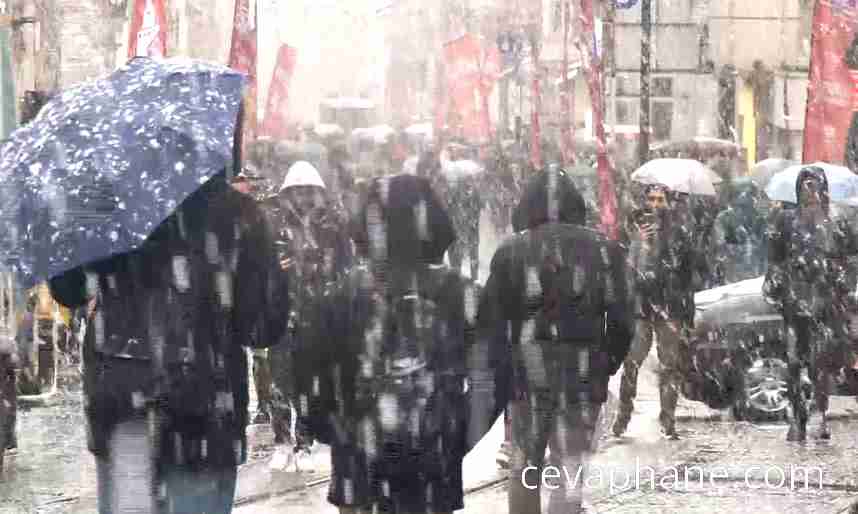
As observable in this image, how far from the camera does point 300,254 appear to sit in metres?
10.8

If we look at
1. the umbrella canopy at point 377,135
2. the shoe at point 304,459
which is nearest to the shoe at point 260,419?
the shoe at point 304,459

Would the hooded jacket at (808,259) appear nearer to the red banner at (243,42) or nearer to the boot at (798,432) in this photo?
the boot at (798,432)

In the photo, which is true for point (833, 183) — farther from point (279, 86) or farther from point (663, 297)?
point (279, 86)

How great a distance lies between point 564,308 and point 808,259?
4.81 m

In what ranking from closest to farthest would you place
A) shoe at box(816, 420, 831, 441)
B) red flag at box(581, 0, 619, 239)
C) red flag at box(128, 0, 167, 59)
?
shoe at box(816, 420, 831, 441), red flag at box(128, 0, 167, 59), red flag at box(581, 0, 619, 239)

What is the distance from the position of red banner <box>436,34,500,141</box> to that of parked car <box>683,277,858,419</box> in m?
17.7

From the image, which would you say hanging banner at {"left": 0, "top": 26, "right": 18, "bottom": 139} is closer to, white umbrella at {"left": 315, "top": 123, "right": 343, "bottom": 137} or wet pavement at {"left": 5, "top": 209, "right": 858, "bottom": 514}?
wet pavement at {"left": 5, "top": 209, "right": 858, "bottom": 514}

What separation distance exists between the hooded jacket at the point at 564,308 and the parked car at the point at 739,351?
5119mm

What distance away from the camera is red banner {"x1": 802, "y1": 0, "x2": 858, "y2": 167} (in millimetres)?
16141

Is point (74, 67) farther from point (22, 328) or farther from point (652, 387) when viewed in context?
point (652, 387)

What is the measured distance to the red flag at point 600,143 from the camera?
1470 centimetres

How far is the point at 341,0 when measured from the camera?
340 ft

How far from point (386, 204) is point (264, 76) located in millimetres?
76523

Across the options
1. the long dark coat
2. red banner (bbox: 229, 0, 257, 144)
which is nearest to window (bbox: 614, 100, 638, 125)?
red banner (bbox: 229, 0, 257, 144)
